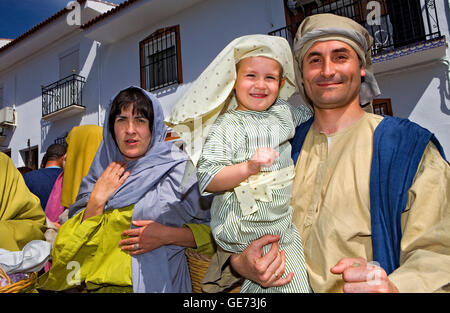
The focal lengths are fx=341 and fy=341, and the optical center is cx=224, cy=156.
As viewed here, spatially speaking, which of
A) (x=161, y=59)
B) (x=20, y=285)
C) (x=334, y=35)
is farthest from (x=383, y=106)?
(x=20, y=285)

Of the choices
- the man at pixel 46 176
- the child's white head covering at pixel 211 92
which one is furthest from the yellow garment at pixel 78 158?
the child's white head covering at pixel 211 92

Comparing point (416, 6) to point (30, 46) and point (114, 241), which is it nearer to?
point (114, 241)

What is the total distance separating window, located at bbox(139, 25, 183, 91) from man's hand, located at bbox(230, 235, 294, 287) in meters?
8.68

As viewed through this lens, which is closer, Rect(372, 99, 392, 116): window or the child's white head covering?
the child's white head covering

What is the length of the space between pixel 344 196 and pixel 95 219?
1.41 meters

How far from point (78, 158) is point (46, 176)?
0.83 m

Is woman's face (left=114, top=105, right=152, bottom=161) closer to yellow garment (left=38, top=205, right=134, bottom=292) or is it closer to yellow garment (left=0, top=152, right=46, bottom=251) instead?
yellow garment (left=38, top=205, right=134, bottom=292)

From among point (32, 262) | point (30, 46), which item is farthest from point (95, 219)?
point (30, 46)

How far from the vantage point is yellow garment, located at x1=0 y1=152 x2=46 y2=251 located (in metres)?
2.07

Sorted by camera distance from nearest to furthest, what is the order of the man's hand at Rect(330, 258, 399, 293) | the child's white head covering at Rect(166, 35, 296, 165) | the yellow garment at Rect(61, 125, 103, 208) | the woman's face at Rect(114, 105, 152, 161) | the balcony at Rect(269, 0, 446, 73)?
the man's hand at Rect(330, 258, 399, 293), the child's white head covering at Rect(166, 35, 296, 165), the woman's face at Rect(114, 105, 152, 161), the yellow garment at Rect(61, 125, 103, 208), the balcony at Rect(269, 0, 446, 73)

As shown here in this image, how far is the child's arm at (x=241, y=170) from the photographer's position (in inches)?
56.6

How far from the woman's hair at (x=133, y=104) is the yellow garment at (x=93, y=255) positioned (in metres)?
0.61

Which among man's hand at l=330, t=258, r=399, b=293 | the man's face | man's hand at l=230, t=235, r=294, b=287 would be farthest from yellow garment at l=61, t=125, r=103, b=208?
man's hand at l=330, t=258, r=399, b=293

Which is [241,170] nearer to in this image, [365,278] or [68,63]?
[365,278]
